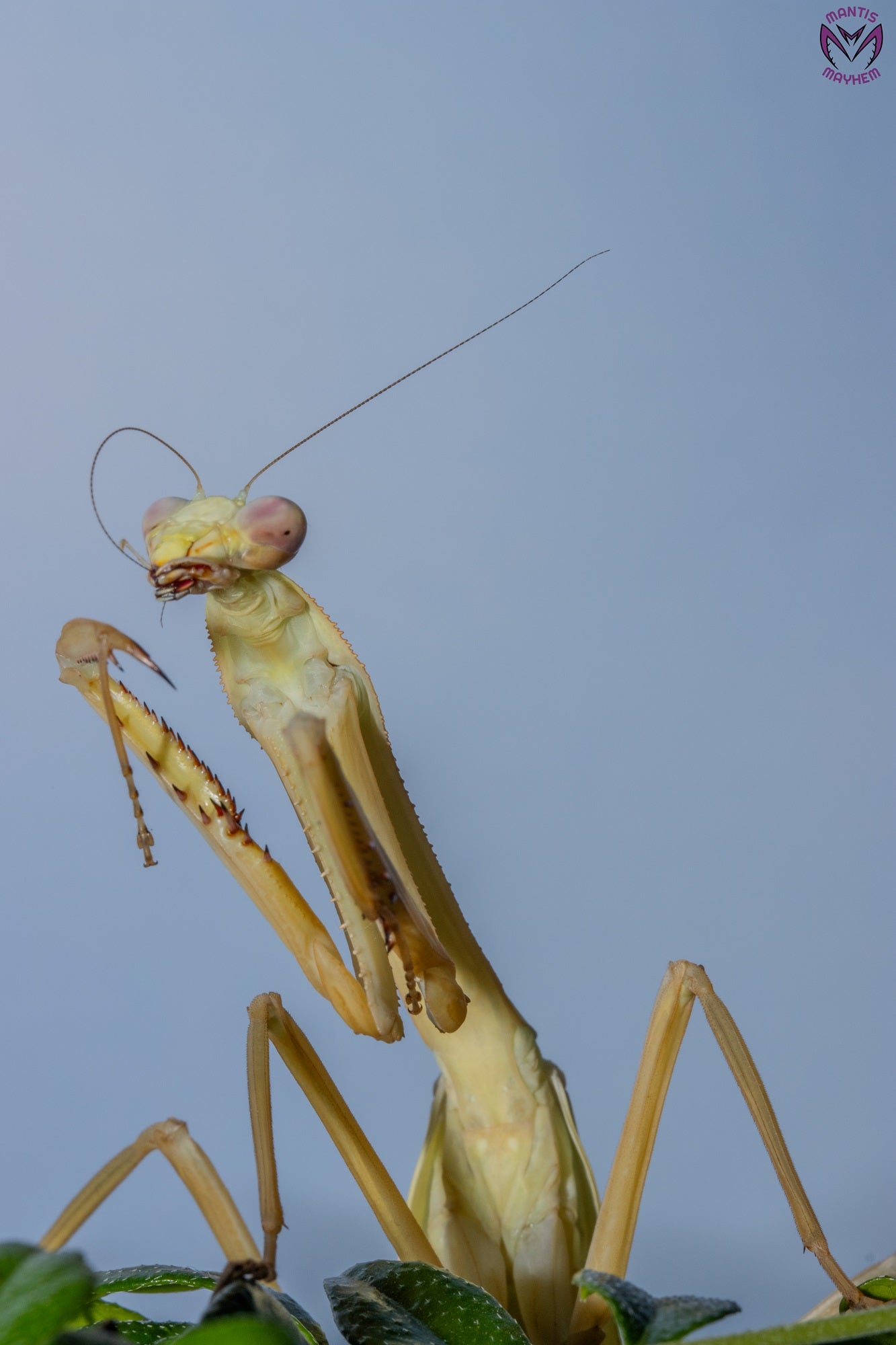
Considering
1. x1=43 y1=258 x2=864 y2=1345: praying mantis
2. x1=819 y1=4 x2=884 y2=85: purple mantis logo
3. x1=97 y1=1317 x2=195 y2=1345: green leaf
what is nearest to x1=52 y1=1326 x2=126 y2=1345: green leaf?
x1=97 y1=1317 x2=195 y2=1345: green leaf

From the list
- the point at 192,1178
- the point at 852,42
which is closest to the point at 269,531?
the point at 192,1178

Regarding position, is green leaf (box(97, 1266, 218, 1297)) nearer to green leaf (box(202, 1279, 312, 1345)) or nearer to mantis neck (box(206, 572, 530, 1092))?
green leaf (box(202, 1279, 312, 1345))

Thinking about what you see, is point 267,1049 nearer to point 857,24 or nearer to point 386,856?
point 386,856

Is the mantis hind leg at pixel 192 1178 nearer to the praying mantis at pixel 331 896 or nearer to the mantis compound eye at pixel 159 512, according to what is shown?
the praying mantis at pixel 331 896

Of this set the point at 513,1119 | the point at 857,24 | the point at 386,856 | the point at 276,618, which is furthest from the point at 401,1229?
the point at 857,24

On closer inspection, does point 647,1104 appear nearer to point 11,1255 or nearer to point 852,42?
point 11,1255
